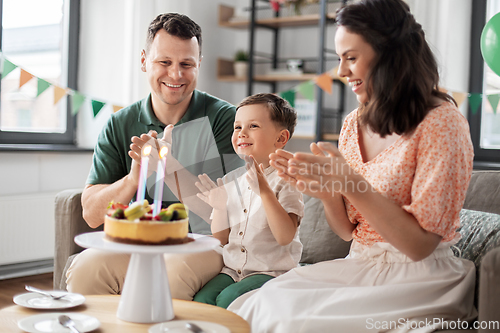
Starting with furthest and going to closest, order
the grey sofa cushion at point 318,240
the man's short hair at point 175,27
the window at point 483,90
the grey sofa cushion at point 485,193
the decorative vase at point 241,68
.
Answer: the decorative vase at point 241,68, the window at point 483,90, the grey sofa cushion at point 318,240, the man's short hair at point 175,27, the grey sofa cushion at point 485,193

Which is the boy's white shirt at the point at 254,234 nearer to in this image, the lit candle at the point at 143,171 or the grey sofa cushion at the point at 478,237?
the lit candle at the point at 143,171

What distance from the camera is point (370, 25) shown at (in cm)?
129

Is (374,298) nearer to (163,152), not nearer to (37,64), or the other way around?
(163,152)

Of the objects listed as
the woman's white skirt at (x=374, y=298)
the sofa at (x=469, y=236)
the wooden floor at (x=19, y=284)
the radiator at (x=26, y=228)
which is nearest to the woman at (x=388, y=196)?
the woman's white skirt at (x=374, y=298)

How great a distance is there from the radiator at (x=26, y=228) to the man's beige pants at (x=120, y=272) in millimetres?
1713

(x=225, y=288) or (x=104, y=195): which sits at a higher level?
(x=104, y=195)

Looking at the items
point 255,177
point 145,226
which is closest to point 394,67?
point 255,177

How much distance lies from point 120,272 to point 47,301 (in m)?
0.51

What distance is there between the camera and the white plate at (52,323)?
1035 millimetres

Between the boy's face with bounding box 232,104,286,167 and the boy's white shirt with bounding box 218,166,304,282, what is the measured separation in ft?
0.30

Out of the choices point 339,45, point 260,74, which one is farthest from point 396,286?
point 260,74

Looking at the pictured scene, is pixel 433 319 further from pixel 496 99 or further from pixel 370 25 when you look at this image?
pixel 496 99

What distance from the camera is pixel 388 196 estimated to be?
1.28 metres

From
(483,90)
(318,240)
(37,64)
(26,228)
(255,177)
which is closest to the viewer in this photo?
(255,177)
